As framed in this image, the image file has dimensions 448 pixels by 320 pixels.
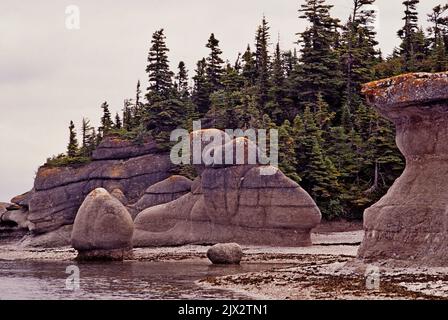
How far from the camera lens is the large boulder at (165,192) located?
57688 mm

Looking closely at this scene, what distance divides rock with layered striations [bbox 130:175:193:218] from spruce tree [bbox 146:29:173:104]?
59.3 feet

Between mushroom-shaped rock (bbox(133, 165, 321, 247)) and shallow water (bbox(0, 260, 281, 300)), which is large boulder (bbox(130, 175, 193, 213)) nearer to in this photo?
mushroom-shaped rock (bbox(133, 165, 321, 247))

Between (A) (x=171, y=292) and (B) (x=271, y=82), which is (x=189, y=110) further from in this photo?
(A) (x=171, y=292)

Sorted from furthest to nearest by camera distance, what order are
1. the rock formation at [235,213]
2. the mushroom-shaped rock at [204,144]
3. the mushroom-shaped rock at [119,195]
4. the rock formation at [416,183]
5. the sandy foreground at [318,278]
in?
the mushroom-shaped rock at [119,195]
the mushroom-shaped rock at [204,144]
the rock formation at [235,213]
the rock formation at [416,183]
the sandy foreground at [318,278]

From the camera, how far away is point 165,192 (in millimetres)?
58000

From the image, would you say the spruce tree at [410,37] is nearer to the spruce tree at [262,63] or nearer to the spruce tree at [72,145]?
the spruce tree at [262,63]

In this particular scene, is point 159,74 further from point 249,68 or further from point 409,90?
point 409,90

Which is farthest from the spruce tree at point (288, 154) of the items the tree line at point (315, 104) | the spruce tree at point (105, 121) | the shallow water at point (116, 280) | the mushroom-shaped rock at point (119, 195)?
the spruce tree at point (105, 121)

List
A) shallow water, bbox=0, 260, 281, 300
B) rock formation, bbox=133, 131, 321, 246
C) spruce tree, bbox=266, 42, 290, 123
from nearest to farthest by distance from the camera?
shallow water, bbox=0, 260, 281, 300
rock formation, bbox=133, 131, 321, 246
spruce tree, bbox=266, 42, 290, 123

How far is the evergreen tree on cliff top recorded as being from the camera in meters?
74.9

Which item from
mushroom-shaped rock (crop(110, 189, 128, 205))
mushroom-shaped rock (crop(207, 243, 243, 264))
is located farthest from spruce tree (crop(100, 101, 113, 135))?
mushroom-shaped rock (crop(207, 243, 243, 264))

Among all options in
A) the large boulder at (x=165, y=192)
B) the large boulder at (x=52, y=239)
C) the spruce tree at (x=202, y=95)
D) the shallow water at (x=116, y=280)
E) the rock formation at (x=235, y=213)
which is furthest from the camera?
the spruce tree at (x=202, y=95)

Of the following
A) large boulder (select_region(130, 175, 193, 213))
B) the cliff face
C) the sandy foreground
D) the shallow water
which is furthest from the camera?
the cliff face
